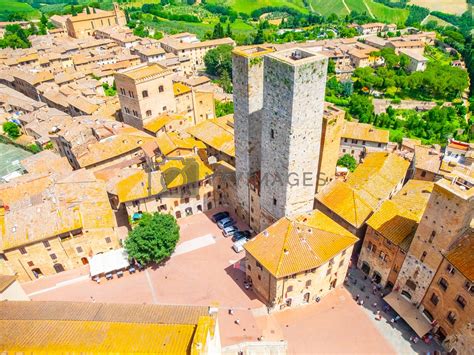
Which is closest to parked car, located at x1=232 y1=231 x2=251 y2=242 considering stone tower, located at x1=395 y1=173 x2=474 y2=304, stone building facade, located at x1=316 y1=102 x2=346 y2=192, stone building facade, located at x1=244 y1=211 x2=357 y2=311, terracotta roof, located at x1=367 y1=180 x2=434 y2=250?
stone building facade, located at x1=244 y1=211 x2=357 y2=311

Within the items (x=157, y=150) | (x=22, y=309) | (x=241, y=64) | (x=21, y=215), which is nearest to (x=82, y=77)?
(x=157, y=150)

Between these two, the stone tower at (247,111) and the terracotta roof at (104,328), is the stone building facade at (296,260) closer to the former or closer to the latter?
the stone tower at (247,111)

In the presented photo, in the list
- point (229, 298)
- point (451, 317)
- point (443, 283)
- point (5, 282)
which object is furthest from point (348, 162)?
point (5, 282)

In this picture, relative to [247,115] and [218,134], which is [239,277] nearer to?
[247,115]

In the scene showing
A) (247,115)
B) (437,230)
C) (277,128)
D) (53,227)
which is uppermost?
(277,128)

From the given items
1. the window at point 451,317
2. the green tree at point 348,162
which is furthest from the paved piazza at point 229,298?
the green tree at point 348,162

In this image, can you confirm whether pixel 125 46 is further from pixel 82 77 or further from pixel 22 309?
pixel 22 309

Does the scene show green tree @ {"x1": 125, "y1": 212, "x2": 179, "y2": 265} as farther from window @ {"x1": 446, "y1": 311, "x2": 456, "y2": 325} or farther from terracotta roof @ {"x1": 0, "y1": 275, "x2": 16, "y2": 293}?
window @ {"x1": 446, "y1": 311, "x2": 456, "y2": 325}
